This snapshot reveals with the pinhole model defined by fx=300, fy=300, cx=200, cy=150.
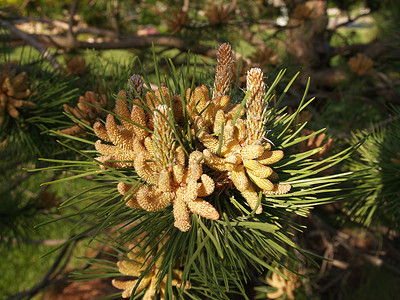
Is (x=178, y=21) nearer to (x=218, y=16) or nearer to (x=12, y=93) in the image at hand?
(x=218, y=16)

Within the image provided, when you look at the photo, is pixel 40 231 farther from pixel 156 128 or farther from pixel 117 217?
pixel 156 128

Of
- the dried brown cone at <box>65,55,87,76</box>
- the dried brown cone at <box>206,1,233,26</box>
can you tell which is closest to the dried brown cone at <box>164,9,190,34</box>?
the dried brown cone at <box>206,1,233,26</box>

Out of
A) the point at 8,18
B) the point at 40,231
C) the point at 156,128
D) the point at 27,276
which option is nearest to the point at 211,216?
the point at 156,128

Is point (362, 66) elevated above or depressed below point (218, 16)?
below

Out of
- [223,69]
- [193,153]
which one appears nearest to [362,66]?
[223,69]

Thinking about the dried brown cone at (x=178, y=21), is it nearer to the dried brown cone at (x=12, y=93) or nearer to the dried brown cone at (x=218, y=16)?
the dried brown cone at (x=218, y=16)

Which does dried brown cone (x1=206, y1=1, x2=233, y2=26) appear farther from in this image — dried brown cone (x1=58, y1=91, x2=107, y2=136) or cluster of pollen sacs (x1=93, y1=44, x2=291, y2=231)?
cluster of pollen sacs (x1=93, y1=44, x2=291, y2=231)
